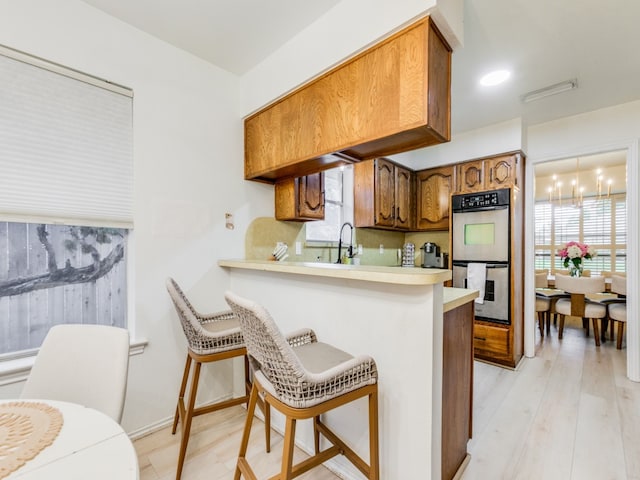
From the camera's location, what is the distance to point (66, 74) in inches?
66.2

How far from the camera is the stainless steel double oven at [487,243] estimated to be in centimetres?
303

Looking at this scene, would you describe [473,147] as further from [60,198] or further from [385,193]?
Result: [60,198]

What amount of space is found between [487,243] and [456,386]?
2.13 metres

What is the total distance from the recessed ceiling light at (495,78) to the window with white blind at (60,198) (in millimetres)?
2720

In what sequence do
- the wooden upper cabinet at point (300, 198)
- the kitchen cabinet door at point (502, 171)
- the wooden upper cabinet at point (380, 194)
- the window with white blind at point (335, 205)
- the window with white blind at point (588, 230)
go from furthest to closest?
the window with white blind at point (588, 230) → the wooden upper cabinet at point (380, 194) → the window with white blind at point (335, 205) → the kitchen cabinet door at point (502, 171) → the wooden upper cabinet at point (300, 198)

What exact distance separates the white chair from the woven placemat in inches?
8.4

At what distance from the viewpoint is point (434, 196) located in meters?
3.91

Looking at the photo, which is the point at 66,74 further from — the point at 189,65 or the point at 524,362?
the point at 524,362

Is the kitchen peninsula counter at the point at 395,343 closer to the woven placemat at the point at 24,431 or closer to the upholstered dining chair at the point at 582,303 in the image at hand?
the woven placemat at the point at 24,431

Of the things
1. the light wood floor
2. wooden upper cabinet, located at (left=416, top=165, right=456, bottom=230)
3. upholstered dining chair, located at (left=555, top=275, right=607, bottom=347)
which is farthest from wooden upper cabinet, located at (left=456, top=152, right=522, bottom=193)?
the light wood floor

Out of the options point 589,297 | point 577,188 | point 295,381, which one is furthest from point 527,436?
point 577,188

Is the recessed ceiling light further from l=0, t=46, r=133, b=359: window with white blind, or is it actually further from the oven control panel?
l=0, t=46, r=133, b=359: window with white blind

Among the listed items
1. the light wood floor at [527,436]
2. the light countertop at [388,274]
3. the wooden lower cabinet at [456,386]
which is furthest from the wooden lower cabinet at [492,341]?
the light countertop at [388,274]

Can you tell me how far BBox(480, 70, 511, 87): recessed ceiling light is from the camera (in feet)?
7.65
